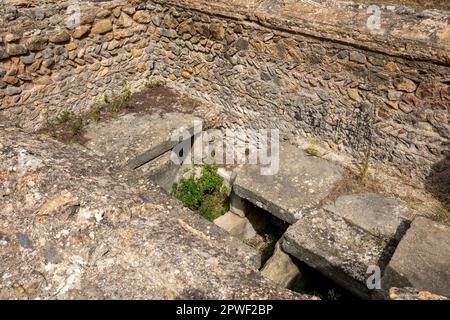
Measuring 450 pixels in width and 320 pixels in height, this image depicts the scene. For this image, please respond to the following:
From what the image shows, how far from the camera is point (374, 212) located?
3.90 metres

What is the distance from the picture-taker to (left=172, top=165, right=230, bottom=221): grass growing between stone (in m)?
5.05

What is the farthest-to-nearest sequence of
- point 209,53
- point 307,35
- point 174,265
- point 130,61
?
point 130,61 < point 209,53 < point 307,35 < point 174,265

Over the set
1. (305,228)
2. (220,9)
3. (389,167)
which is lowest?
(305,228)

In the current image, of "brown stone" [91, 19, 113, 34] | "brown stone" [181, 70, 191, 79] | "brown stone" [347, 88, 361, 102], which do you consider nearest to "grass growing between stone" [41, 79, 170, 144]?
"brown stone" [181, 70, 191, 79]

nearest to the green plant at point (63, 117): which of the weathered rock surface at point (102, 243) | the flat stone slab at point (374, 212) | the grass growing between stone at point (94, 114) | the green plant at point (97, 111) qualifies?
the grass growing between stone at point (94, 114)

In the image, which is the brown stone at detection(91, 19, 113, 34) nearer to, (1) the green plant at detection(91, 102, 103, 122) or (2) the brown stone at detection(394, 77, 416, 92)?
(1) the green plant at detection(91, 102, 103, 122)

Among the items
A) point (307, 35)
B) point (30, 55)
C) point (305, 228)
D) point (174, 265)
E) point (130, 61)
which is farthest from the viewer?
point (130, 61)

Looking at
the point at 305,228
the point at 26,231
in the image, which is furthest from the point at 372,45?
the point at 26,231

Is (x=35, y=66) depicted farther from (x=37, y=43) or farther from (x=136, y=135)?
(x=136, y=135)

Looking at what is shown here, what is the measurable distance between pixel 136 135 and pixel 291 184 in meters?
1.86

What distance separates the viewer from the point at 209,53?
5098mm

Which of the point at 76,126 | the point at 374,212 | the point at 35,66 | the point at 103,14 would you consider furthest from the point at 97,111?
the point at 374,212

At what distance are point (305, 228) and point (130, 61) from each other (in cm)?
324

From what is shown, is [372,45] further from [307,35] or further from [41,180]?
[41,180]
